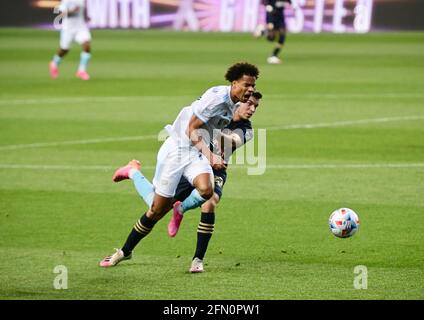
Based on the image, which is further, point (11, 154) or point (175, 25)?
point (175, 25)

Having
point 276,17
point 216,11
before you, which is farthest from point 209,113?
point 216,11

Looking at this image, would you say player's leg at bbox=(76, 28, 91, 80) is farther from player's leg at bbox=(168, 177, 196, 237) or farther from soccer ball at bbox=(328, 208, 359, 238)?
soccer ball at bbox=(328, 208, 359, 238)

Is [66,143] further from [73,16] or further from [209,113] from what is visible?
[73,16]

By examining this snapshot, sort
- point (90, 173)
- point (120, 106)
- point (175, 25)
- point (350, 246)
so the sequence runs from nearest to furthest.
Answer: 1. point (350, 246)
2. point (90, 173)
3. point (120, 106)
4. point (175, 25)

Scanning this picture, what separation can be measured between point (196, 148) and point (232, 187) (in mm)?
4556

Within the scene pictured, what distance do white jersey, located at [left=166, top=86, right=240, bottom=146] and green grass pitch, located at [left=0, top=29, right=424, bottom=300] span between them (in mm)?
1308

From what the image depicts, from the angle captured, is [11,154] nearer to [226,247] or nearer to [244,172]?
[244,172]

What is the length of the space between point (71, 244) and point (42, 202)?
7.88 feet

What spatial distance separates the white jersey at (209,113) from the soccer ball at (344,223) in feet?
4.95

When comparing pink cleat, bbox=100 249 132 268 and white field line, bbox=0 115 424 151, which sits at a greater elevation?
pink cleat, bbox=100 249 132 268

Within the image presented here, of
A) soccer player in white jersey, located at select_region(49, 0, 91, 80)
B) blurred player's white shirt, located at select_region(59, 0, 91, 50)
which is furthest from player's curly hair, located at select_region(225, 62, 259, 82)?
blurred player's white shirt, located at select_region(59, 0, 91, 50)

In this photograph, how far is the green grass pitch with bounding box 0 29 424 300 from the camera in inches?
388
